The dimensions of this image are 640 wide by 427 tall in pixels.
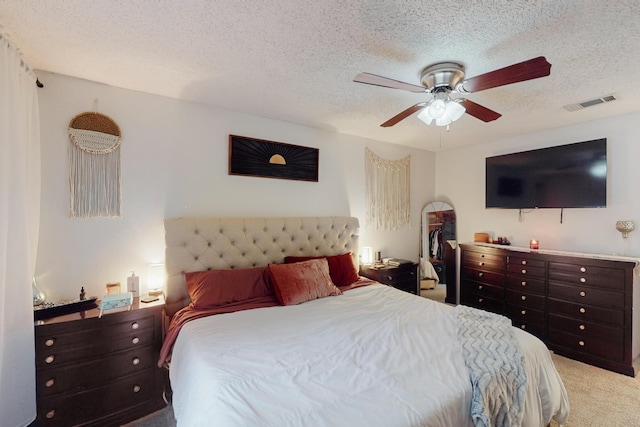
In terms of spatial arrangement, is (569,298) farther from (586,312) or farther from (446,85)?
(446,85)

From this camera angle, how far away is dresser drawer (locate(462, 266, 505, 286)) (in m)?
3.44

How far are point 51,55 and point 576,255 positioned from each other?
4.76 metres

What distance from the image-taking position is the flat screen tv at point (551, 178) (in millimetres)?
2924

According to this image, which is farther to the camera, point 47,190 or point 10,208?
point 47,190

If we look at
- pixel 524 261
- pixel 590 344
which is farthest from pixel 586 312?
pixel 524 261

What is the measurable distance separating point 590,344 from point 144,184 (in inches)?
175

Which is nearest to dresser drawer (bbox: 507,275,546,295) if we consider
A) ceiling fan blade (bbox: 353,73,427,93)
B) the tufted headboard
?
the tufted headboard

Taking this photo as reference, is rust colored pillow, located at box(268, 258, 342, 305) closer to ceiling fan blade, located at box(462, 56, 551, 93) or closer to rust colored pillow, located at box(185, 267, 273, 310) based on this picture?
rust colored pillow, located at box(185, 267, 273, 310)

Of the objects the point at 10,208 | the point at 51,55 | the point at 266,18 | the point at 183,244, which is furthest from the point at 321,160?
the point at 10,208

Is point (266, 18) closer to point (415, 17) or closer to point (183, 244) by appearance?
point (415, 17)

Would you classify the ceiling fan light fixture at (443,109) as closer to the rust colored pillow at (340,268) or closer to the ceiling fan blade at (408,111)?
the ceiling fan blade at (408,111)

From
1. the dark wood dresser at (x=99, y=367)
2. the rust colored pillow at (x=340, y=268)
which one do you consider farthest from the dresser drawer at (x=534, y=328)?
the dark wood dresser at (x=99, y=367)

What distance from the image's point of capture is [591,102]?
8.33 feet

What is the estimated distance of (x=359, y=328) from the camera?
6.11 ft
